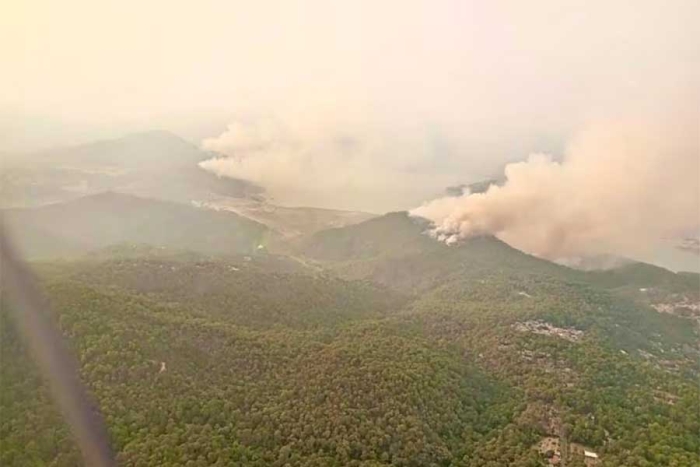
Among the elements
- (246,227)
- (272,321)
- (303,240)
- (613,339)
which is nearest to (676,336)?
(613,339)

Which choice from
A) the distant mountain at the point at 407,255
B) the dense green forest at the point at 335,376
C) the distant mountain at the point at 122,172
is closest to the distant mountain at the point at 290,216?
the distant mountain at the point at 122,172

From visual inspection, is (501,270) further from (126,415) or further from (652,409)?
(126,415)

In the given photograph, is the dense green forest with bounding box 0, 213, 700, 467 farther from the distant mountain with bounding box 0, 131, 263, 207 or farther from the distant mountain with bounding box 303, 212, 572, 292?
the distant mountain with bounding box 0, 131, 263, 207

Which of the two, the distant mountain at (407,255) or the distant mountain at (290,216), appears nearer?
the distant mountain at (407,255)

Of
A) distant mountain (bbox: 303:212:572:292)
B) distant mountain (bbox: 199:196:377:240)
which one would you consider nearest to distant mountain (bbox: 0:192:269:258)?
distant mountain (bbox: 199:196:377:240)

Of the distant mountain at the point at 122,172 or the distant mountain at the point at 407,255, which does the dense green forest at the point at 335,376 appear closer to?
the distant mountain at the point at 407,255

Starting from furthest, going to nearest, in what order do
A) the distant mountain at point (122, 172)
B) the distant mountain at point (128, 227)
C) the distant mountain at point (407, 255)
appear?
the distant mountain at point (122, 172) → the distant mountain at point (407, 255) → the distant mountain at point (128, 227)

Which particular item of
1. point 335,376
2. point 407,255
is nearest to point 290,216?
point 407,255
